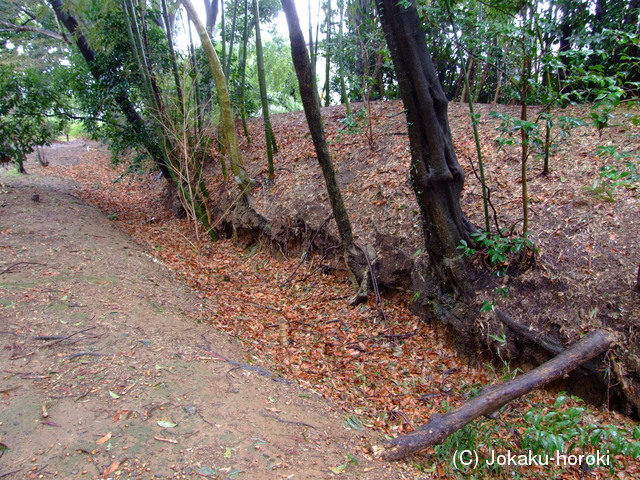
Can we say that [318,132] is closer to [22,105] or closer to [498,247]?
[498,247]

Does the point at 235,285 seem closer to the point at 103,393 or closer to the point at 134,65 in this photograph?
the point at 103,393

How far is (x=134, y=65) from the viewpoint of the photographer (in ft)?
30.7

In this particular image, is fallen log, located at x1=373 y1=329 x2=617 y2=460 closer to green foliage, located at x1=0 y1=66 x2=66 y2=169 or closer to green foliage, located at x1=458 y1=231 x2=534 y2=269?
green foliage, located at x1=458 y1=231 x2=534 y2=269

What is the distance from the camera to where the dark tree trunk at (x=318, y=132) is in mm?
4930

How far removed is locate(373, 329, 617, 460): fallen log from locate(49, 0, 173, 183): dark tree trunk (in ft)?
29.0

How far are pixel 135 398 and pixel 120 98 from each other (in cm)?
907

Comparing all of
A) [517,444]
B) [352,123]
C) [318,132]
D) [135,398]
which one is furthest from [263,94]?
[517,444]

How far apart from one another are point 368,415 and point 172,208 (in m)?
10.1

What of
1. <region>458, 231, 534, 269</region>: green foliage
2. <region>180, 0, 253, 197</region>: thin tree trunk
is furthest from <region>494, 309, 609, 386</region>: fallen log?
<region>180, 0, 253, 197</region>: thin tree trunk

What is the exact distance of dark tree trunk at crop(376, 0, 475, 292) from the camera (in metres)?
4.41

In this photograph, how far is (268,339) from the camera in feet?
17.4

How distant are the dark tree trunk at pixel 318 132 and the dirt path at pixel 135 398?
2.39m

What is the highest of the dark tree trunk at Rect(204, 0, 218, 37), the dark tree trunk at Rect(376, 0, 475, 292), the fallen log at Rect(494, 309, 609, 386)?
the dark tree trunk at Rect(204, 0, 218, 37)

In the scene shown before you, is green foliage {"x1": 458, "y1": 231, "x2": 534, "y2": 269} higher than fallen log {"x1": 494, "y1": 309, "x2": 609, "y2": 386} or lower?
higher
